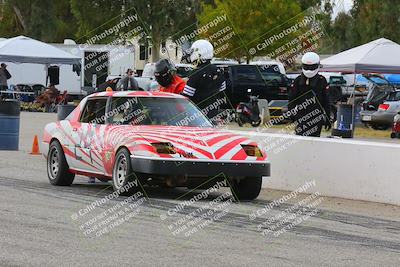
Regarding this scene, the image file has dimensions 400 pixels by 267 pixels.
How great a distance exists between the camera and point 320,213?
39.1ft

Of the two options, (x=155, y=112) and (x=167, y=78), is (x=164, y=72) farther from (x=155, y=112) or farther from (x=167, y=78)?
(x=155, y=112)

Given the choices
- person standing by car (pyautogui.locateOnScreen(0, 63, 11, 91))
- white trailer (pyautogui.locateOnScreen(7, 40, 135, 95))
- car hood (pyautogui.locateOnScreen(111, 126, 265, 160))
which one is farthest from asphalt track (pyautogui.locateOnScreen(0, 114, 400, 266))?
white trailer (pyautogui.locateOnScreen(7, 40, 135, 95))

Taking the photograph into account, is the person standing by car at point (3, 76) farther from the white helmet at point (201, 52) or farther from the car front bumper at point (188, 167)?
the car front bumper at point (188, 167)

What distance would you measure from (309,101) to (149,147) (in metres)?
3.99

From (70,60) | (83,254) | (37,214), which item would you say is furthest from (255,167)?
(70,60)

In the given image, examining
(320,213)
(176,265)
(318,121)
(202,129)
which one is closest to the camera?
(176,265)

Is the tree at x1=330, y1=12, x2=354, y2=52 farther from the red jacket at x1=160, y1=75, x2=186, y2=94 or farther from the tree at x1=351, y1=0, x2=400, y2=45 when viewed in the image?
the red jacket at x1=160, y1=75, x2=186, y2=94

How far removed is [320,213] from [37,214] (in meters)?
3.36

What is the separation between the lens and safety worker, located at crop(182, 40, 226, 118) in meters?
14.8

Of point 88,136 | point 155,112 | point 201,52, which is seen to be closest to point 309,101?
point 201,52

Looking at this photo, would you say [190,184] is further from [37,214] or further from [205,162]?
[37,214]

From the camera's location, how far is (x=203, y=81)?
14.8 metres

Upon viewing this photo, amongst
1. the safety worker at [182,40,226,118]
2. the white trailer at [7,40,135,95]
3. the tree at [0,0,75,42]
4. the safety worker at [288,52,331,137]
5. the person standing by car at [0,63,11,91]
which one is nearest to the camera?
the safety worker at [182,40,226,118]

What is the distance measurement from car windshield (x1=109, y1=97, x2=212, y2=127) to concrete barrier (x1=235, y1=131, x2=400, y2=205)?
5.61 feet
